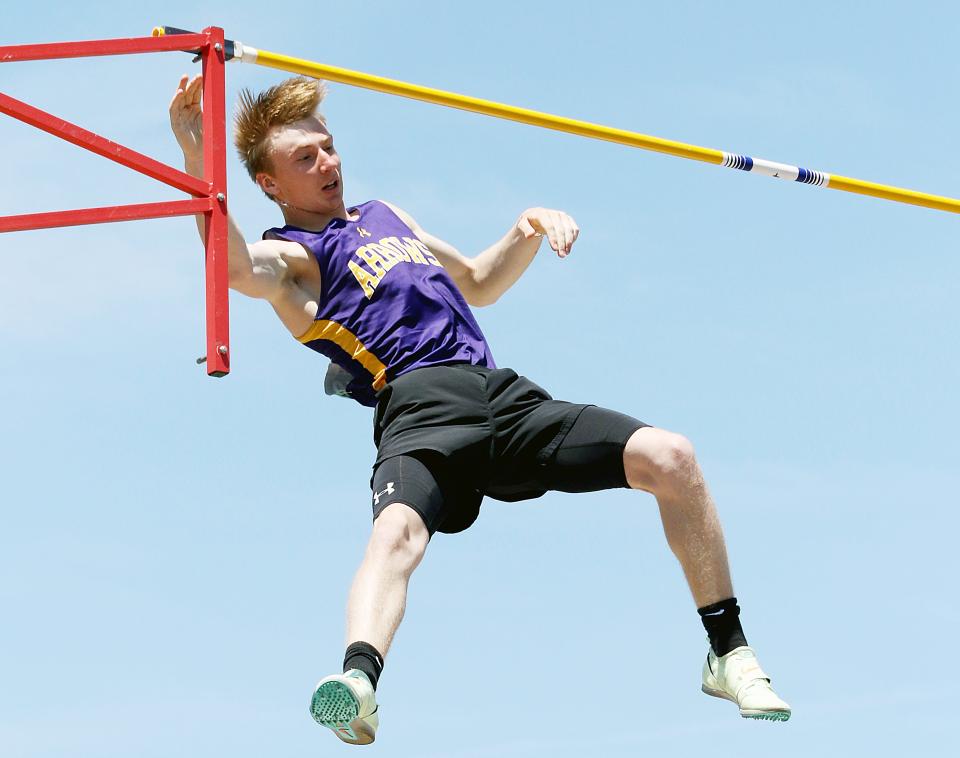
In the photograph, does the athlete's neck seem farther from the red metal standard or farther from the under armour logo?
the under armour logo

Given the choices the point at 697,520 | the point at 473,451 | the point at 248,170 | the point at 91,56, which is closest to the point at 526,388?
the point at 473,451

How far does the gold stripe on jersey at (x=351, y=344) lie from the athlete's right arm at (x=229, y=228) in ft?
0.82

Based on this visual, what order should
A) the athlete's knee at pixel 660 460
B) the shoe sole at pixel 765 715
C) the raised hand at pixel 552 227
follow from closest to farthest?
the shoe sole at pixel 765 715 < the athlete's knee at pixel 660 460 < the raised hand at pixel 552 227

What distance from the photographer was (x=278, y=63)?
22.4 ft

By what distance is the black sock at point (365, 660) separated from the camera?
5957 millimetres

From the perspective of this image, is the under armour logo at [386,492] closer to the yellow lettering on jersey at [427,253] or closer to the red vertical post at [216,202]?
the red vertical post at [216,202]

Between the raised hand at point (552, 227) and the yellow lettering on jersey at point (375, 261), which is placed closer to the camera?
the raised hand at point (552, 227)

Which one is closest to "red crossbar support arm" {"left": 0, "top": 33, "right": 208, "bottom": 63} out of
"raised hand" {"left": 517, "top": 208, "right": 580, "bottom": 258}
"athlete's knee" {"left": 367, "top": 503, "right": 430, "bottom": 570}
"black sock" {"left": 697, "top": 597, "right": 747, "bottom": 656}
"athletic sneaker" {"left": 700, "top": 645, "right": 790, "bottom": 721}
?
"raised hand" {"left": 517, "top": 208, "right": 580, "bottom": 258}

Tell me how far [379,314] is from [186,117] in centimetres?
106

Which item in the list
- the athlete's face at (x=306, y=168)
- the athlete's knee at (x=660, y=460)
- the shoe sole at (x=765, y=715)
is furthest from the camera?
the athlete's face at (x=306, y=168)

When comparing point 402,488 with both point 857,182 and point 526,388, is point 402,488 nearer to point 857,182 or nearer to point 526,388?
point 526,388

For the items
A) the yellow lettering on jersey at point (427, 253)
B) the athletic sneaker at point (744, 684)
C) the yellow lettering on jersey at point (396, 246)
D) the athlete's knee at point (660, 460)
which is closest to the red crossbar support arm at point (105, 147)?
the yellow lettering on jersey at point (396, 246)

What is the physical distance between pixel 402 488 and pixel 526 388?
0.75 metres

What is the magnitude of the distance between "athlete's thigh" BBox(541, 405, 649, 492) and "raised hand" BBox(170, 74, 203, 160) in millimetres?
1765
